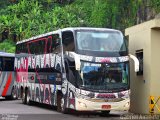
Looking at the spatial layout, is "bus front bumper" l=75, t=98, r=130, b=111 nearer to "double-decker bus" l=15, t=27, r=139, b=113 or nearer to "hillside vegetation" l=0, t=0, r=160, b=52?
"double-decker bus" l=15, t=27, r=139, b=113

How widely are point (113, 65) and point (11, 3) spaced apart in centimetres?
4494

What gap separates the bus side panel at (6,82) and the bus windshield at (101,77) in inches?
529

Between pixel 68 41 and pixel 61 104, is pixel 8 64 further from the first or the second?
pixel 68 41

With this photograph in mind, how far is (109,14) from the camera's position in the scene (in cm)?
4091

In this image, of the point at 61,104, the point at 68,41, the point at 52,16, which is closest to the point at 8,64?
the point at 61,104

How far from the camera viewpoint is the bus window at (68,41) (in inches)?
818

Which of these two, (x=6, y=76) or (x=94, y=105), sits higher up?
(x=6, y=76)

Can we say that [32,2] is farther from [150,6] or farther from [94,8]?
[150,6]

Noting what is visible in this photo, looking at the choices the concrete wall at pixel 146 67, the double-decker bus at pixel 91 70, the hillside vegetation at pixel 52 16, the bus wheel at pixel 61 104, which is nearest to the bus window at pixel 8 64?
the hillside vegetation at pixel 52 16

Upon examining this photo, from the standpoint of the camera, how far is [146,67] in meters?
21.9

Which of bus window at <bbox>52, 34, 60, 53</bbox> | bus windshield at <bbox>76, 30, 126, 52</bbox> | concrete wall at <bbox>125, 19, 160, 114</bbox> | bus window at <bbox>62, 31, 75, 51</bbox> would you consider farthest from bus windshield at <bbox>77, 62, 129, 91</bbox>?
bus window at <bbox>52, 34, 60, 53</bbox>

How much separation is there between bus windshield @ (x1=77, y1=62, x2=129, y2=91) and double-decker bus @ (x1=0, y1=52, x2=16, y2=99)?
13405 millimetres

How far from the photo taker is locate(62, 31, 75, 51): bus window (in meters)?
20.8

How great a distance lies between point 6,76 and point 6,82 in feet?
1.31
